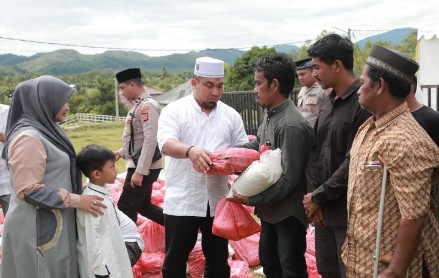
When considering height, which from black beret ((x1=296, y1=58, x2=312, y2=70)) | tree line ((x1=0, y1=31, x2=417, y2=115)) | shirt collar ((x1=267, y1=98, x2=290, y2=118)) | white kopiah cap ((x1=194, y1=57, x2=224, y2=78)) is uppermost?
white kopiah cap ((x1=194, y1=57, x2=224, y2=78))

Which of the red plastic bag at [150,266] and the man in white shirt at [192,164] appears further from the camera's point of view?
the red plastic bag at [150,266]

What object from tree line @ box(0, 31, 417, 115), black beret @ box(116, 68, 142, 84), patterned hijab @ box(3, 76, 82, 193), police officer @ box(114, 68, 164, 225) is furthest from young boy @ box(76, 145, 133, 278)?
tree line @ box(0, 31, 417, 115)

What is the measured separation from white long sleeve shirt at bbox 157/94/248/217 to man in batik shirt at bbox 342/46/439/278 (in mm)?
1328

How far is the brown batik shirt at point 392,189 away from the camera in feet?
6.63

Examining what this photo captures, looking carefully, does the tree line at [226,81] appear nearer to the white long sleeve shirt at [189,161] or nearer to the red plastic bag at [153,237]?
the red plastic bag at [153,237]

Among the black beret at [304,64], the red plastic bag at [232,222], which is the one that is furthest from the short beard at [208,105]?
the black beret at [304,64]

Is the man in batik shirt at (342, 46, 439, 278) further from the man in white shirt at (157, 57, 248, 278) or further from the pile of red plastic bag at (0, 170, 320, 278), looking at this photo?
the pile of red plastic bag at (0, 170, 320, 278)

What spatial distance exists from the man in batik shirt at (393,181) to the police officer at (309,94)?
3.18 metres

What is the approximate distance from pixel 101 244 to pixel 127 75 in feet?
7.66

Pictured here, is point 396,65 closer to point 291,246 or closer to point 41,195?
point 291,246

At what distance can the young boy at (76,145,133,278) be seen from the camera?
2.96m

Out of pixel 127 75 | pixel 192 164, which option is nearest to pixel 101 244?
pixel 192 164

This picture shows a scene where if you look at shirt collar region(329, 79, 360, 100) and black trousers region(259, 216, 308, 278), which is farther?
black trousers region(259, 216, 308, 278)

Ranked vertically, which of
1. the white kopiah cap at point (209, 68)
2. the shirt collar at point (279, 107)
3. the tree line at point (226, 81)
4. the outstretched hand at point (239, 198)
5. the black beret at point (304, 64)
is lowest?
the tree line at point (226, 81)
